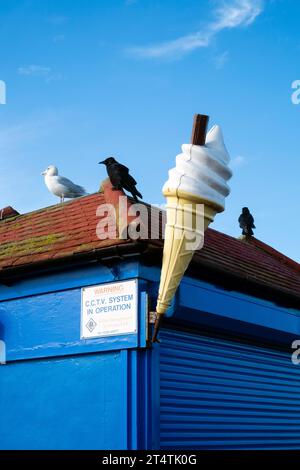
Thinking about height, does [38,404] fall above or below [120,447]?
above

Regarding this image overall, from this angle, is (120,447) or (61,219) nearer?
(120,447)

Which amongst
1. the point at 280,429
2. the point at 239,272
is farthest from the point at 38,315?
the point at 280,429

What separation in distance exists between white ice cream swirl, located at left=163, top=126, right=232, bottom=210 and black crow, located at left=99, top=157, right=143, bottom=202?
2.80 meters

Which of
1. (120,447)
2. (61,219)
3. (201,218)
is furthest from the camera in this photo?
(61,219)

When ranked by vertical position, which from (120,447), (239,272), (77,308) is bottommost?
(120,447)

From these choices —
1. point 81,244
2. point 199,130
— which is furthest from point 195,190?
point 81,244

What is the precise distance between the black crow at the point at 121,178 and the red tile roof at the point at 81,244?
149 mm

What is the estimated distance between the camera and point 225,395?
30.1 ft

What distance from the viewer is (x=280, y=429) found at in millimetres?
10430

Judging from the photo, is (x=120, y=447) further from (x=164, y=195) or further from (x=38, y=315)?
(x=164, y=195)

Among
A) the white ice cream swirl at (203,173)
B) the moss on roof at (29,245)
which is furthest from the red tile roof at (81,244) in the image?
the white ice cream swirl at (203,173)

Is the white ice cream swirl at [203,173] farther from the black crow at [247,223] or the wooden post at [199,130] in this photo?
the black crow at [247,223]
